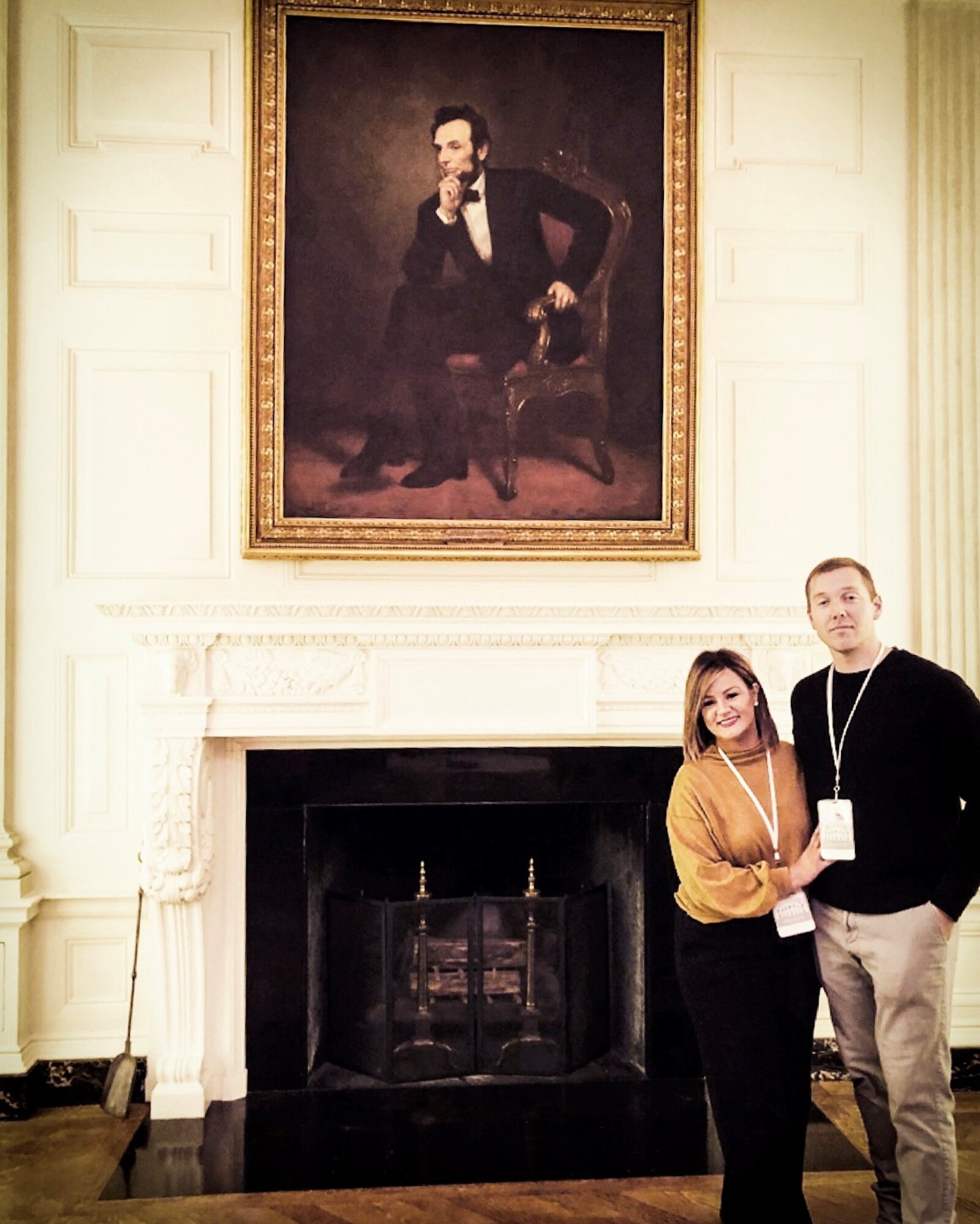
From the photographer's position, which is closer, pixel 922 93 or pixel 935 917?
pixel 935 917

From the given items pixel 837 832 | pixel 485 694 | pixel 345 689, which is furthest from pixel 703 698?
pixel 345 689

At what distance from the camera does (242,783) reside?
11.6 ft

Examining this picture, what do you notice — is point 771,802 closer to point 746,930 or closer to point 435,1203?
point 746,930

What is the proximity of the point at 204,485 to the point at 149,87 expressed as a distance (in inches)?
53.9

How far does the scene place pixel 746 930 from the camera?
2311mm

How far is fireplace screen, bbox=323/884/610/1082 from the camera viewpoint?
359 cm

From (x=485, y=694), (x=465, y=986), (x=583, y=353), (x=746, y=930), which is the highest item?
(x=583, y=353)

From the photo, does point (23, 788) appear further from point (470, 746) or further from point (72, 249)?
point (72, 249)

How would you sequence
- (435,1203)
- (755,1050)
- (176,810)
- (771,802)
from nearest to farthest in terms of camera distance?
1. (755,1050)
2. (771,802)
3. (435,1203)
4. (176,810)

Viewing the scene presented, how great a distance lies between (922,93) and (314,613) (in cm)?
284

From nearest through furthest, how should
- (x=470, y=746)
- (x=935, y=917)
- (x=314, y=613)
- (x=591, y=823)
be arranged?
(x=935, y=917) → (x=314, y=613) → (x=470, y=746) → (x=591, y=823)

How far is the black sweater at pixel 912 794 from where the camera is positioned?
7.40 feet

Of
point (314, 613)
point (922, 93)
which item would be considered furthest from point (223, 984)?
point (922, 93)

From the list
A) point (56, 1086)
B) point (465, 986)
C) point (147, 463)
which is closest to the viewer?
point (56, 1086)
